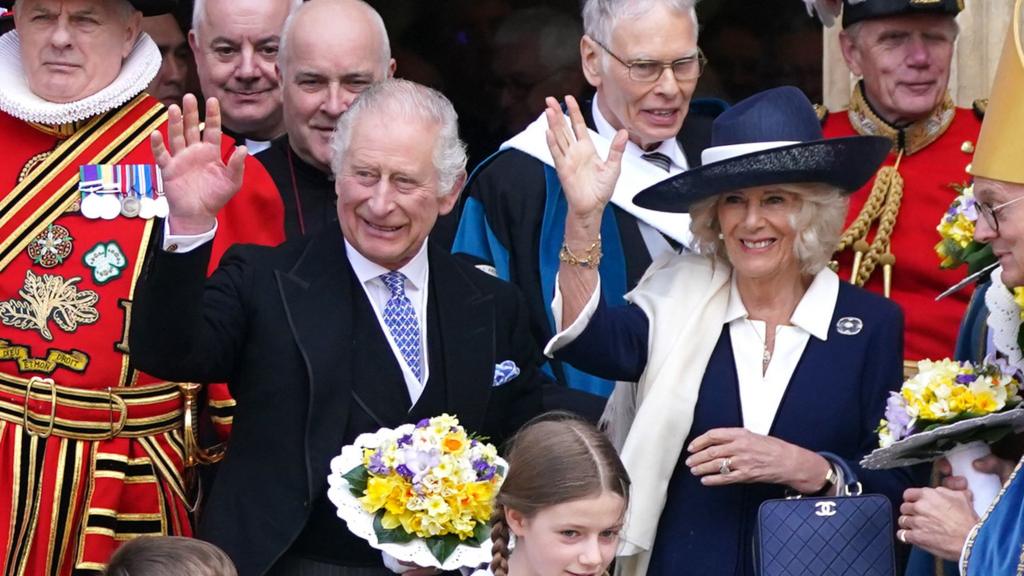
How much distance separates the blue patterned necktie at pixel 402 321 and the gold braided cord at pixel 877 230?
4.79 ft

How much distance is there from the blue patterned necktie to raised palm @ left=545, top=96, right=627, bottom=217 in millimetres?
449

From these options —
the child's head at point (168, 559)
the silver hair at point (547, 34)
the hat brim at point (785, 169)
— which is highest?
the silver hair at point (547, 34)

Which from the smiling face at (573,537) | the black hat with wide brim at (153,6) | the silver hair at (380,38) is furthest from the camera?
the silver hair at (380,38)

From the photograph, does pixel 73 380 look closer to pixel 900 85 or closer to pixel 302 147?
pixel 302 147

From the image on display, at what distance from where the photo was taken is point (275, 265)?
5039 millimetres

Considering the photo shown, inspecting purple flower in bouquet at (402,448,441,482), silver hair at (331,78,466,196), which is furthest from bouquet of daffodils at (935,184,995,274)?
purple flower in bouquet at (402,448,441,482)

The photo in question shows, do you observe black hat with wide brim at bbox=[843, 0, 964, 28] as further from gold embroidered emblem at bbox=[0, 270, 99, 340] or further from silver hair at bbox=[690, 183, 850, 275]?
gold embroidered emblem at bbox=[0, 270, 99, 340]

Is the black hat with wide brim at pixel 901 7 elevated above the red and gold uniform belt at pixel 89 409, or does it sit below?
above

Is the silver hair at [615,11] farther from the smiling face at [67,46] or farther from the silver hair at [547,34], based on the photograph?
the silver hair at [547,34]

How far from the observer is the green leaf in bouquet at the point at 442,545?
15.5ft

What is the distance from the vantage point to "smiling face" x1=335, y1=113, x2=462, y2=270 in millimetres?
5051

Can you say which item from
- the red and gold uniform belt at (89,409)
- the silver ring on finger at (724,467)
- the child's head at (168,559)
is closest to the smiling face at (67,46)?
the red and gold uniform belt at (89,409)

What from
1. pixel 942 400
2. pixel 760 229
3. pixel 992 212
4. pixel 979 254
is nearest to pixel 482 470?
pixel 760 229

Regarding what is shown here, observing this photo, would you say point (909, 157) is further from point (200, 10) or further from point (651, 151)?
point (200, 10)
